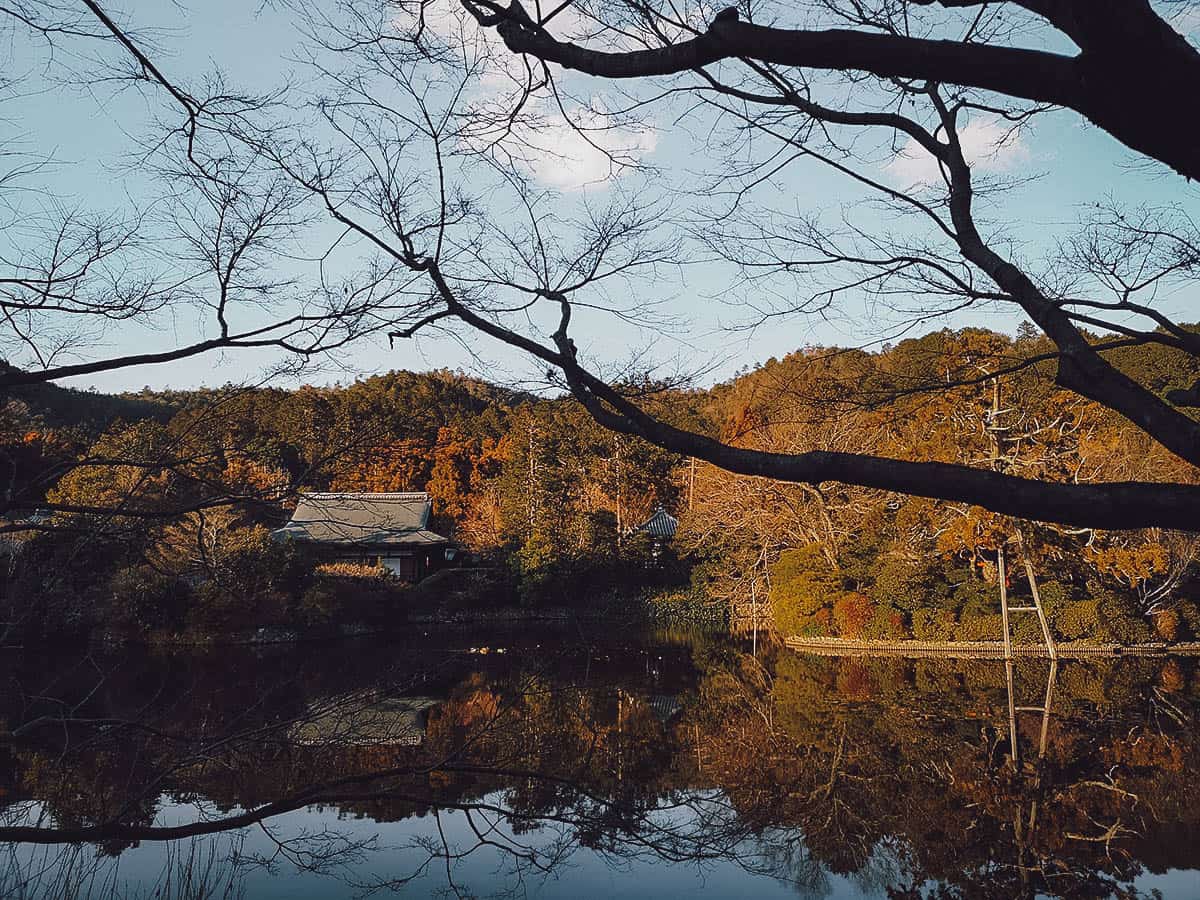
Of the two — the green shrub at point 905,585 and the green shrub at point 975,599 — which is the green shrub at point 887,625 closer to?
the green shrub at point 905,585

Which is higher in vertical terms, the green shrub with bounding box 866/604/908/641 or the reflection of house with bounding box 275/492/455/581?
the reflection of house with bounding box 275/492/455/581

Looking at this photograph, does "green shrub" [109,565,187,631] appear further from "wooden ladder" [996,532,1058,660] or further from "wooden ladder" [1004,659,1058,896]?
"wooden ladder" [996,532,1058,660]

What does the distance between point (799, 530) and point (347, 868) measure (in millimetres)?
12720

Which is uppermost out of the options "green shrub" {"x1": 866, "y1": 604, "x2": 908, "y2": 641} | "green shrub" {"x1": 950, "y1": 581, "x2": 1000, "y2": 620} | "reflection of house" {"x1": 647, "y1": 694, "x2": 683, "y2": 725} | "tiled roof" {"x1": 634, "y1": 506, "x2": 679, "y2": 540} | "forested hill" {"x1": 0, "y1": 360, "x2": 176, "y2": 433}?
"forested hill" {"x1": 0, "y1": 360, "x2": 176, "y2": 433}

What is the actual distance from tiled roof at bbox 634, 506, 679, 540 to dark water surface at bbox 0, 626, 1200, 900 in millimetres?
10577

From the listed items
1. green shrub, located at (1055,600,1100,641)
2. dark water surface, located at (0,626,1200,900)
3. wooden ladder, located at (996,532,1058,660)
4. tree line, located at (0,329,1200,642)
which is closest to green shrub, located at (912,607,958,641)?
tree line, located at (0,329,1200,642)

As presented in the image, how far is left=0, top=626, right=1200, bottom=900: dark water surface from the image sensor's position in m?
2.47

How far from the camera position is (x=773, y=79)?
278 centimetres

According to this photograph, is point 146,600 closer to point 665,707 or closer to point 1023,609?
point 665,707

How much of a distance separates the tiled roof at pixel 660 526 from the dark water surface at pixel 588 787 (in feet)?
34.7

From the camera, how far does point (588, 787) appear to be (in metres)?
5.28

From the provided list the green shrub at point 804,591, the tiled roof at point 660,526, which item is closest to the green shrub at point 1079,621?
the green shrub at point 804,591

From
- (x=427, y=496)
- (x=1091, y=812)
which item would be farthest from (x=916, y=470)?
(x=427, y=496)

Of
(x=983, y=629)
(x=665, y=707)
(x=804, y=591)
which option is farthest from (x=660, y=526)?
(x=665, y=707)
